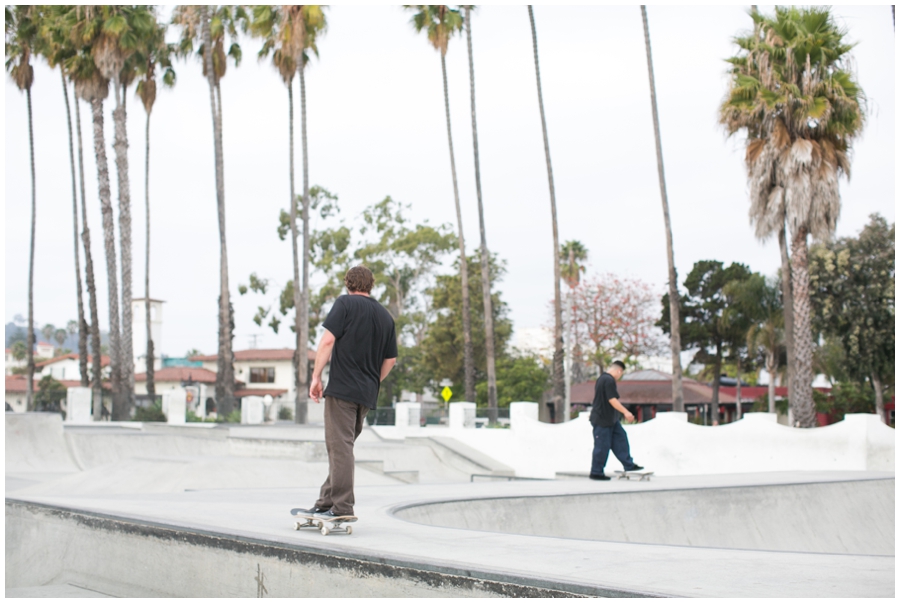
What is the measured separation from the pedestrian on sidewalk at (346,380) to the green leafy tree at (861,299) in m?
30.0

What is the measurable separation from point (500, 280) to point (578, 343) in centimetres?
672

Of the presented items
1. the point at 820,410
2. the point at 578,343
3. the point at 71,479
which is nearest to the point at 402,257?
the point at 578,343

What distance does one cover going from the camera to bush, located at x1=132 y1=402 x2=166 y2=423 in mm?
28719

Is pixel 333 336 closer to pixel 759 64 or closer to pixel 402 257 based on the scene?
pixel 759 64

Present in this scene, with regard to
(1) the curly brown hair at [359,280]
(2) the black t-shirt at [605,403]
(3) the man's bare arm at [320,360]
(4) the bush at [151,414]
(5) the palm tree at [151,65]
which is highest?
(5) the palm tree at [151,65]

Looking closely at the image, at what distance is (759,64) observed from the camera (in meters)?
18.4

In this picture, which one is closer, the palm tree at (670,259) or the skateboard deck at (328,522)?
the skateboard deck at (328,522)

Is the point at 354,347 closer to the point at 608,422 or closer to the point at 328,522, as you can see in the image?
the point at 328,522

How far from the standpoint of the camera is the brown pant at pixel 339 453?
16.4 feet

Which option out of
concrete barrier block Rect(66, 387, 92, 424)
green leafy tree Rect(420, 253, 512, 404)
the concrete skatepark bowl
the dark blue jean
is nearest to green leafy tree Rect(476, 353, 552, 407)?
green leafy tree Rect(420, 253, 512, 404)

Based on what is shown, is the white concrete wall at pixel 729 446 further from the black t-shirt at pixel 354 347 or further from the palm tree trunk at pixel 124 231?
the palm tree trunk at pixel 124 231

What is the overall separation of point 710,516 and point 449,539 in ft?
17.9

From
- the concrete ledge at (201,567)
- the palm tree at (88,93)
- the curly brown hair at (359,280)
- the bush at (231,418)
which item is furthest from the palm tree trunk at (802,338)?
the palm tree at (88,93)

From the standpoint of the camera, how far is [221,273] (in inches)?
1277
